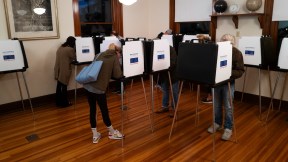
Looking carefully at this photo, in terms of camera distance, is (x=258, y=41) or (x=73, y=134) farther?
(x=258, y=41)

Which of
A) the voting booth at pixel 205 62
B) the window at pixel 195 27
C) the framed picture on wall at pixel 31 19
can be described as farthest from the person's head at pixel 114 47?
the window at pixel 195 27

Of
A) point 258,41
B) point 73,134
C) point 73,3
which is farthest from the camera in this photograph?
point 73,3

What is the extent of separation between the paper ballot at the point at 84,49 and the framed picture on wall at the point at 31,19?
2.42 ft

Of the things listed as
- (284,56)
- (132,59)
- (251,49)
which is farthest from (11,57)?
(284,56)

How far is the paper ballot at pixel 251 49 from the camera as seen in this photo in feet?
11.6

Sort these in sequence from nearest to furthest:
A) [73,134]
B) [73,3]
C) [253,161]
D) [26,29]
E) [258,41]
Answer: [253,161], [73,134], [258,41], [26,29], [73,3]

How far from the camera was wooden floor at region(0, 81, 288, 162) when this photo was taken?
266 cm

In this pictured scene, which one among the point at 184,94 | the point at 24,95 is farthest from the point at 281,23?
the point at 24,95

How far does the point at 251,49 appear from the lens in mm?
3613

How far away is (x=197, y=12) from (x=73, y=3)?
2.52m

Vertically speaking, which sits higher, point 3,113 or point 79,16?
point 79,16

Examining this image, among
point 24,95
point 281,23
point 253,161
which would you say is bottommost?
point 253,161

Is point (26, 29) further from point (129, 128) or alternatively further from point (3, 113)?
point (129, 128)

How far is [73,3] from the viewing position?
4.69 metres
